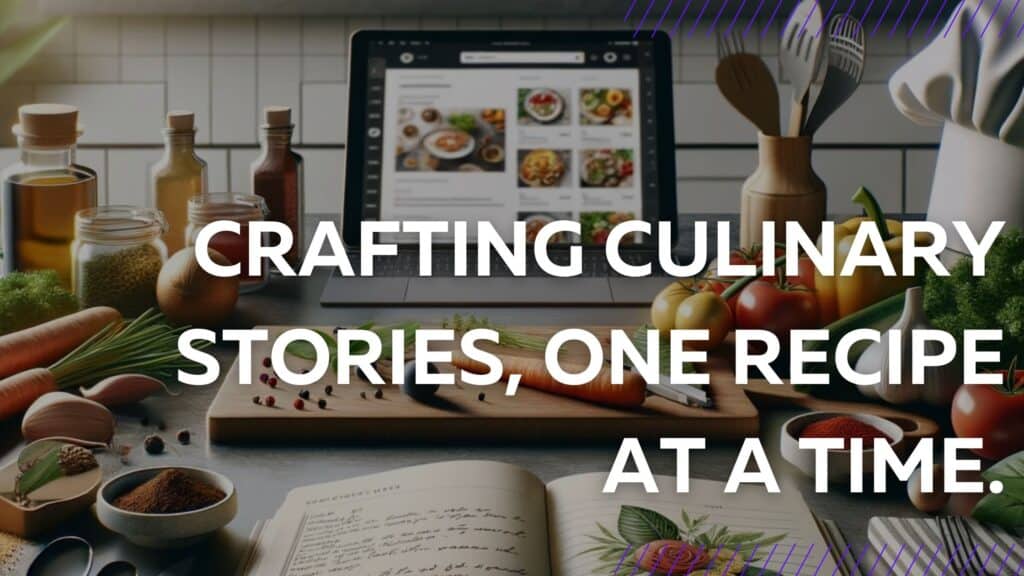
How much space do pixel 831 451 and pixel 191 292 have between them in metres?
0.76

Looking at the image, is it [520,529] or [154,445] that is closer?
[520,529]

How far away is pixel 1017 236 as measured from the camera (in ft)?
3.69

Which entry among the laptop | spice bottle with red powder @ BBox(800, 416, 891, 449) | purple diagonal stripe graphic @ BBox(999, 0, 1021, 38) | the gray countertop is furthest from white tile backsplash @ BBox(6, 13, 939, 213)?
spice bottle with red powder @ BBox(800, 416, 891, 449)

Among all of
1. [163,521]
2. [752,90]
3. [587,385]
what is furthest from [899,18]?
[163,521]

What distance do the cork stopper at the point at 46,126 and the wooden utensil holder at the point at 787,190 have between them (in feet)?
2.81

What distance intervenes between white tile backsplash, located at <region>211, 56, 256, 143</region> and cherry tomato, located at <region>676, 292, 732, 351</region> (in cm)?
152

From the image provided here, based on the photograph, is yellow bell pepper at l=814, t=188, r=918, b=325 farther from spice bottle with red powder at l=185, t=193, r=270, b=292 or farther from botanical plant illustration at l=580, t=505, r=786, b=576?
spice bottle with red powder at l=185, t=193, r=270, b=292

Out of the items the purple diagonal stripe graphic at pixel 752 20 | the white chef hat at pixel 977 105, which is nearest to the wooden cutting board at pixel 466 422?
the white chef hat at pixel 977 105

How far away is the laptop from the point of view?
1713 millimetres

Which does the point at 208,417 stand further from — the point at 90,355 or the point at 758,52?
the point at 758,52

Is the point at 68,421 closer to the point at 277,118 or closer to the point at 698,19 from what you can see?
the point at 277,118

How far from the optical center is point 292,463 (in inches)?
42.3

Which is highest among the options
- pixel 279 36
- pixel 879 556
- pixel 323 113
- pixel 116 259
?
pixel 279 36

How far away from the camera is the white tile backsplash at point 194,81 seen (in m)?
2.64
